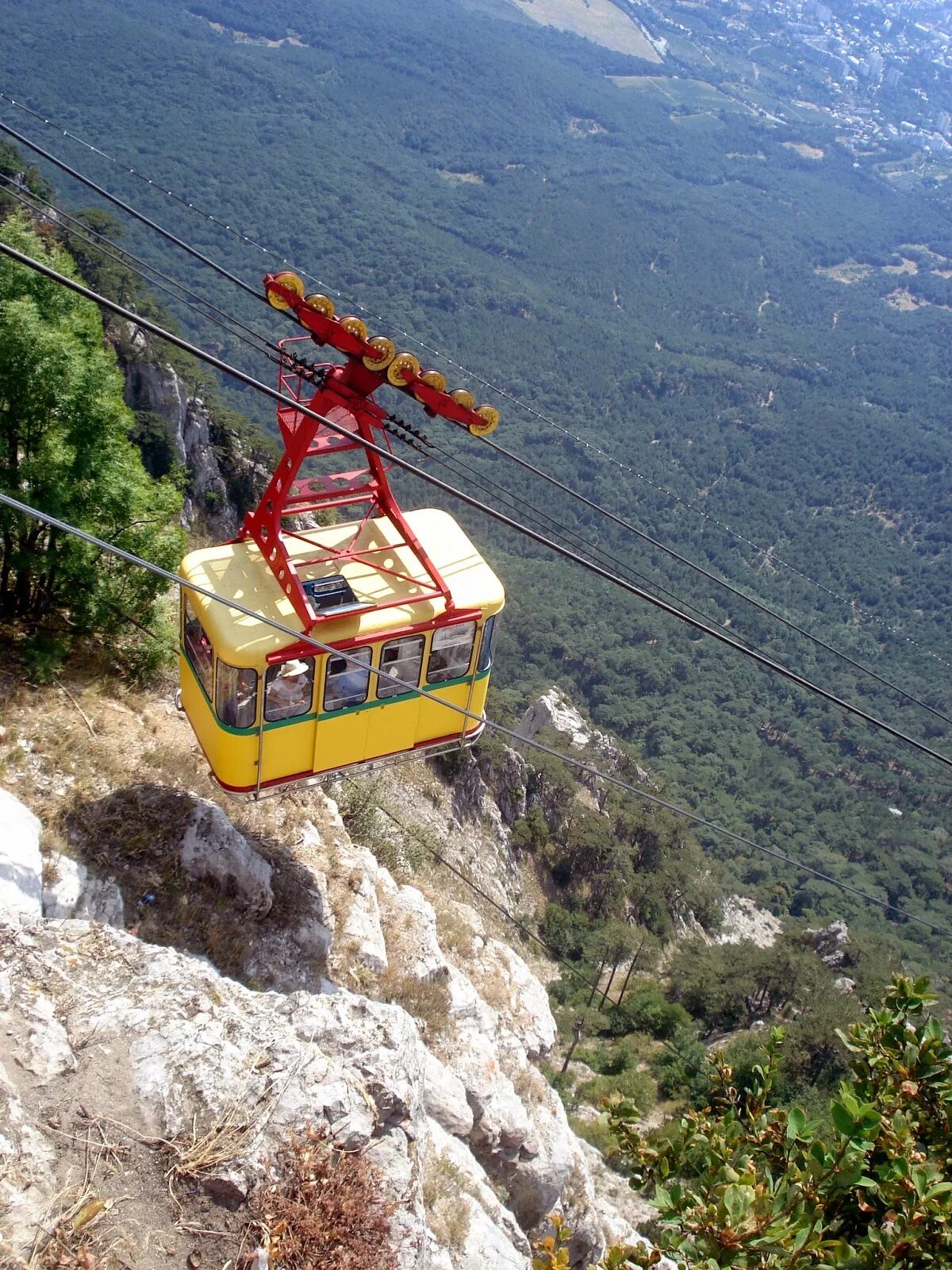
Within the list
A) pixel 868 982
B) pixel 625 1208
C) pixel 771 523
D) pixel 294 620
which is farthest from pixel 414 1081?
pixel 771 523

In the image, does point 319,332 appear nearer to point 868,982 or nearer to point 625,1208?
point 625,1208

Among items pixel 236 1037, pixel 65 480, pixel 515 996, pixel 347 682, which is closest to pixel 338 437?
pixel 347 682

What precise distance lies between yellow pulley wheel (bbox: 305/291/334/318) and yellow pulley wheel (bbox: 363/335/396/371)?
1.76 ft

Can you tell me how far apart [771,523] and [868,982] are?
3047 inches

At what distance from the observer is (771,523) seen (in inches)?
4163

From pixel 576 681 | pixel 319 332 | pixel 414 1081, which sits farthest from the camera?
pixel 576 681

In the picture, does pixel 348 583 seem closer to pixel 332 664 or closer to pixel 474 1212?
pixel 332 664

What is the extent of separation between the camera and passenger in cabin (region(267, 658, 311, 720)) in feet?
36.1

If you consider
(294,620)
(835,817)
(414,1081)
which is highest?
(294,620)

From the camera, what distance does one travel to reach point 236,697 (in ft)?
35.0

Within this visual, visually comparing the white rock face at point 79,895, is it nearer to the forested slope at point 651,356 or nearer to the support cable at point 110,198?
the support cable at point 110,198

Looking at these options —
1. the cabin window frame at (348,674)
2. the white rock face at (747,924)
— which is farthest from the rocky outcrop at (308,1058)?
the white rock face at (747,924)

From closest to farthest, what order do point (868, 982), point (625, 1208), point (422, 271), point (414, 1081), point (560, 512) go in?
point (414, 1081) → point (625, 1208) → point (868, 982) → point (560, 512) → point (422, 271)

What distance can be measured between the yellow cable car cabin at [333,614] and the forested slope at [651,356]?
42471 mm
